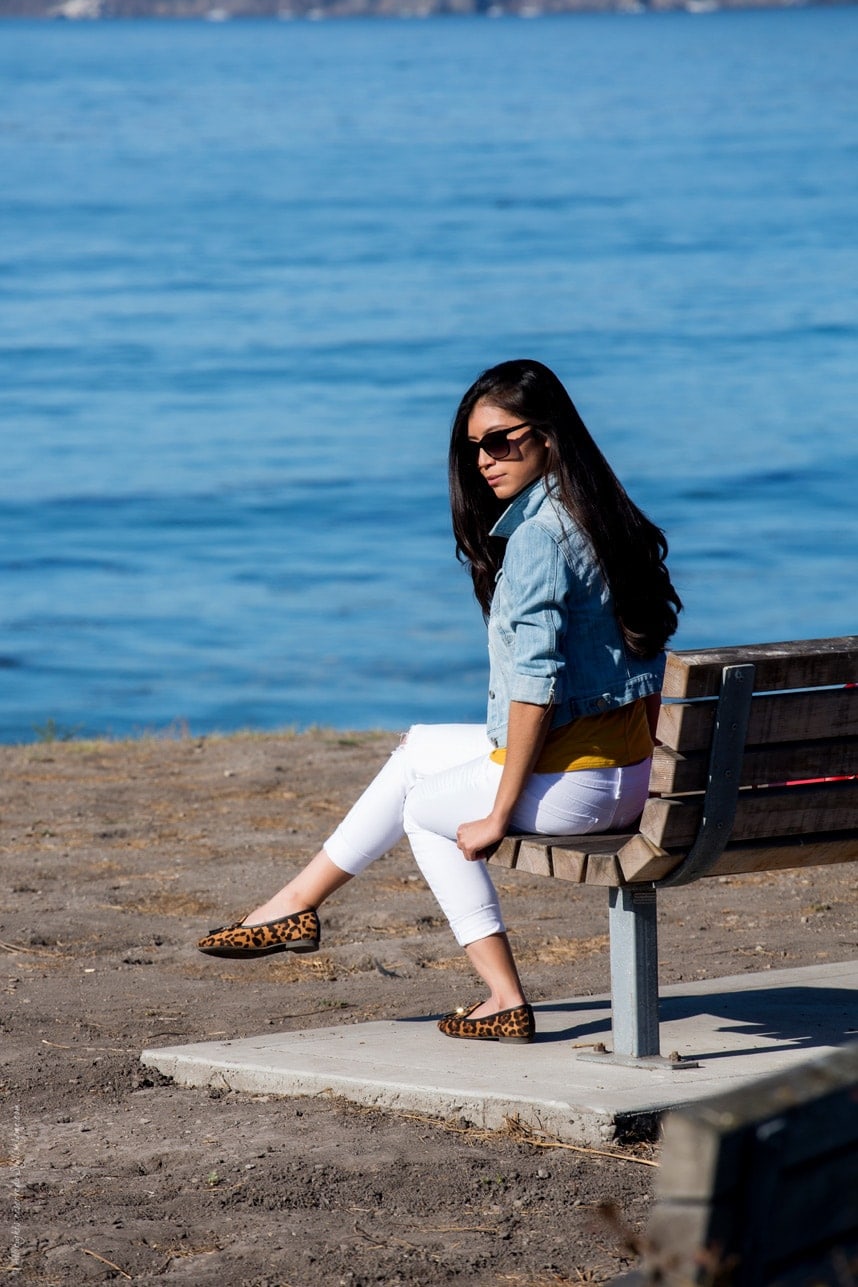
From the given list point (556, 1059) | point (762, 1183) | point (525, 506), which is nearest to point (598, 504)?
point (525, 506)

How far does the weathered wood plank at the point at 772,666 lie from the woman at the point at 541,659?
238mm

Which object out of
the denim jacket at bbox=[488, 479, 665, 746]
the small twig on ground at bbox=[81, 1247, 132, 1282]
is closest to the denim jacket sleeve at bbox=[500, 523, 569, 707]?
the denim jacket at bbox=[488, 479, 665, 746]

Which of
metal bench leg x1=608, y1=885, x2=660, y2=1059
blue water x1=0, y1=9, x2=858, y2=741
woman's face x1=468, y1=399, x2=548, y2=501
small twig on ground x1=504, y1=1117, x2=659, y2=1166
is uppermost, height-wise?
woman's face x1=468, y1=399, x2=548, y2=501

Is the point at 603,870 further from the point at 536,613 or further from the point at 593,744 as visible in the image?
the point at 536,613

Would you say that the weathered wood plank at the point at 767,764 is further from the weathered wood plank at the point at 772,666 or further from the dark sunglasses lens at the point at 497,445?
the dark sunglasses lens at the point at 497,445

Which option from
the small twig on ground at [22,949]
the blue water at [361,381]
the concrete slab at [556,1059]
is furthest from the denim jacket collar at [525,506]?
the blue water at [361,381]

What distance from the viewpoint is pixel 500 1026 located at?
4602 mm

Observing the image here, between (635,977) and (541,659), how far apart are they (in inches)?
29.6

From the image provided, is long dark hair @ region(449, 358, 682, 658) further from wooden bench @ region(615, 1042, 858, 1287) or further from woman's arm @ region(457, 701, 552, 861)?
wooden bench @ region(615, 1042, 858, 1287)

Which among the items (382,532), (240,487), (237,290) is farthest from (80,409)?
(237,290)

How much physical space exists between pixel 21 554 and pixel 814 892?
18.1m

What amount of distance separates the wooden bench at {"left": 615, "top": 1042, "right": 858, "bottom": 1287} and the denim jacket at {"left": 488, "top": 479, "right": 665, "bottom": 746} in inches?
85.2

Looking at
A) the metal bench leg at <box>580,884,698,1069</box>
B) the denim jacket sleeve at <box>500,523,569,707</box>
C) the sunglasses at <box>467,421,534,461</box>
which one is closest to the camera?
the denim jacket sleeve at <box>500,523,569,707</box>

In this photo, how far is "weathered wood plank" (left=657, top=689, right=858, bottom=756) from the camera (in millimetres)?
3926
